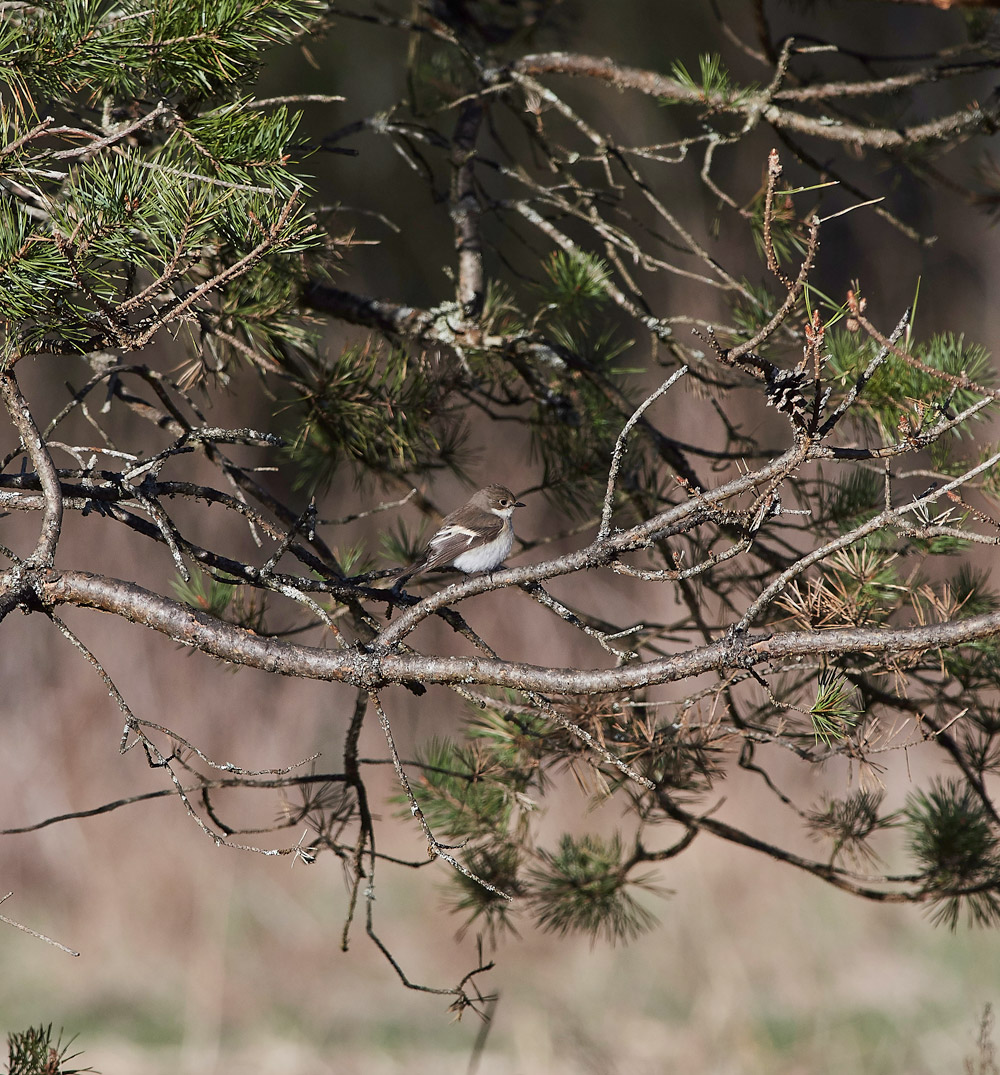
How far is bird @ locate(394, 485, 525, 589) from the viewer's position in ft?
9.65

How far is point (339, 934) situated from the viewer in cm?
609

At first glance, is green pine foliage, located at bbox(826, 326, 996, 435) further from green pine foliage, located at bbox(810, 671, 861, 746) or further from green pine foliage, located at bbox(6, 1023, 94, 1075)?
green pine foliage, located at bbox(6, 1023, 94, 1075)

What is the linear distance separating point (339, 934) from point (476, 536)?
3.92m

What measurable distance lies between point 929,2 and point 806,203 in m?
8.08

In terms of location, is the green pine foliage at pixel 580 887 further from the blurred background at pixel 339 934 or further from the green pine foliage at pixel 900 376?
the blurred background at pixel 339 934

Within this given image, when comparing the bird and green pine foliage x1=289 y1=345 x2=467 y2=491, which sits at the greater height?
the bird

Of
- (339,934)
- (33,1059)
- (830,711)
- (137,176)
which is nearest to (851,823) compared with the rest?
(830,711)

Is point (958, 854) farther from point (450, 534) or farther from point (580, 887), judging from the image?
point (450, 534)

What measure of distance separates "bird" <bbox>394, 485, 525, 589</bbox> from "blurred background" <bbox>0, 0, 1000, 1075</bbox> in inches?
85.0

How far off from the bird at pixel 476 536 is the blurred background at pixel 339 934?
2.16 metres

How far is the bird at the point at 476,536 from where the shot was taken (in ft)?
9.65

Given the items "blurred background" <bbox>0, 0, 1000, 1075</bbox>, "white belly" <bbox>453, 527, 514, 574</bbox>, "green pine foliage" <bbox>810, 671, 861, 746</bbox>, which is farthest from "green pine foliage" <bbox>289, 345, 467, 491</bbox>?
"blurred background" <bbox>0, 0, 1000, 1075</bbox>

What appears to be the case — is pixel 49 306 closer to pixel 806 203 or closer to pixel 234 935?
pixel 234 935

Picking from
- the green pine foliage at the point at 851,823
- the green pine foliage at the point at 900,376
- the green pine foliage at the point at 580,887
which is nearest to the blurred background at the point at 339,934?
the green pine foliage at the point at 580,887
